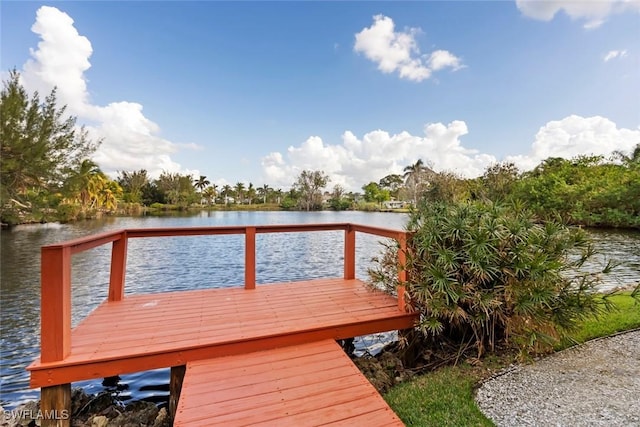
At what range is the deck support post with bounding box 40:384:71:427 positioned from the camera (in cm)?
213

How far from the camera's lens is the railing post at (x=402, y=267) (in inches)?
121

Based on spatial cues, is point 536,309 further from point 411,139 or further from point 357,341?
point 411,139

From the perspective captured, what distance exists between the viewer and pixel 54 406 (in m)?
2.15

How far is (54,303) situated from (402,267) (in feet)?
9.50

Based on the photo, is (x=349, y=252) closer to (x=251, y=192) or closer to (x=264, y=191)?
(x=251, y=192)

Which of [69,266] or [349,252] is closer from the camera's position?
[69,266]

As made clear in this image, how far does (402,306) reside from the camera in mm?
3168

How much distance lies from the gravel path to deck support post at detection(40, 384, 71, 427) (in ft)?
9.82

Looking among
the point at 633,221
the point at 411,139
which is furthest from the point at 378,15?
the point at 633,221

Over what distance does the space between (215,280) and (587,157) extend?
98.6ft

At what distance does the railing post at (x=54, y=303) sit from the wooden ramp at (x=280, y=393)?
914 mm

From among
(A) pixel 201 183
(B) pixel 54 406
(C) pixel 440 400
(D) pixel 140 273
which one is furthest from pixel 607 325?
(A) pixel 201 183

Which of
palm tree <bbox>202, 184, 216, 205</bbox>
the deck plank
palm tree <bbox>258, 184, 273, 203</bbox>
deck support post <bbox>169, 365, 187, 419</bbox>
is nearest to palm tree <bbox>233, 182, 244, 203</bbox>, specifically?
palm tree <bbox>258, 184, 273, 203</bbox>

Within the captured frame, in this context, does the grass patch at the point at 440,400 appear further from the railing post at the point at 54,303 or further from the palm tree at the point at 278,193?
the palm tree at the point at 278,193
